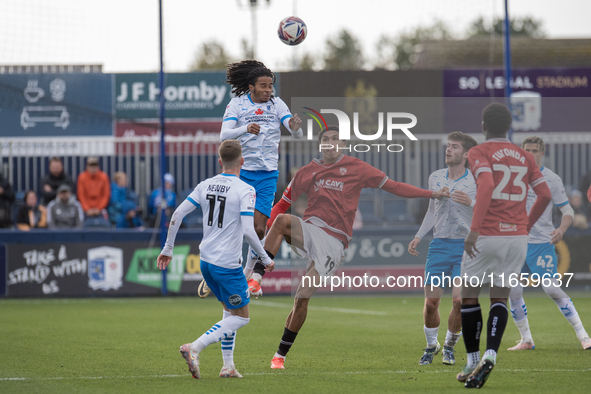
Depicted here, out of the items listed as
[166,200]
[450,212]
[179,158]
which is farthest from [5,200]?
[450,212]

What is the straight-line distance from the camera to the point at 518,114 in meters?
21.6

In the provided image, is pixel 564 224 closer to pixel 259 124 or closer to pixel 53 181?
pixel 259 124

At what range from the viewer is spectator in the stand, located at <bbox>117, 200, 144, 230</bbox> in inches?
675

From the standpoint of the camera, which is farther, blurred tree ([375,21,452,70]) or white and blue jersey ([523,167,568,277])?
blurred tree ([375,21,452,70])

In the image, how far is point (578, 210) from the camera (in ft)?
57.4

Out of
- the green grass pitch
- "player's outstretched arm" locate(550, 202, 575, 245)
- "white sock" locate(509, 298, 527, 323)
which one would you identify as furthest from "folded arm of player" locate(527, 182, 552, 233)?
"white sock" locate(509, 298, 527, 323)

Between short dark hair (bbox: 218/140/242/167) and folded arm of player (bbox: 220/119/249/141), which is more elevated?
folded arm of player (bbox: 220/119/249/141)

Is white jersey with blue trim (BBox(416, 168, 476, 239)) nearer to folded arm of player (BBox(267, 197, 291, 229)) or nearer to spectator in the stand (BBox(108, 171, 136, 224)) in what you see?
folded arm of player (BBox(267, 197, 291, 229))

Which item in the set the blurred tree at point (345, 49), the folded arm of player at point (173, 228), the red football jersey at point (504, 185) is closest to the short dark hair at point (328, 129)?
the folded arm of player at point (173, 228)

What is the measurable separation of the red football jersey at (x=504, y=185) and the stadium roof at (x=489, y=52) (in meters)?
37.7

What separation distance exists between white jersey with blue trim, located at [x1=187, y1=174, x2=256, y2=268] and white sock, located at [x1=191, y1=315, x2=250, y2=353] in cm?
56

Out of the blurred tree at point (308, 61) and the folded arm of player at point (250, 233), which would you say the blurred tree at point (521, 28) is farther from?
the folded arm of player at point (250, 233)

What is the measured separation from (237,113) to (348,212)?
1722 mm

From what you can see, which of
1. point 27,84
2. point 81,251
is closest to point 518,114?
point 81,251
